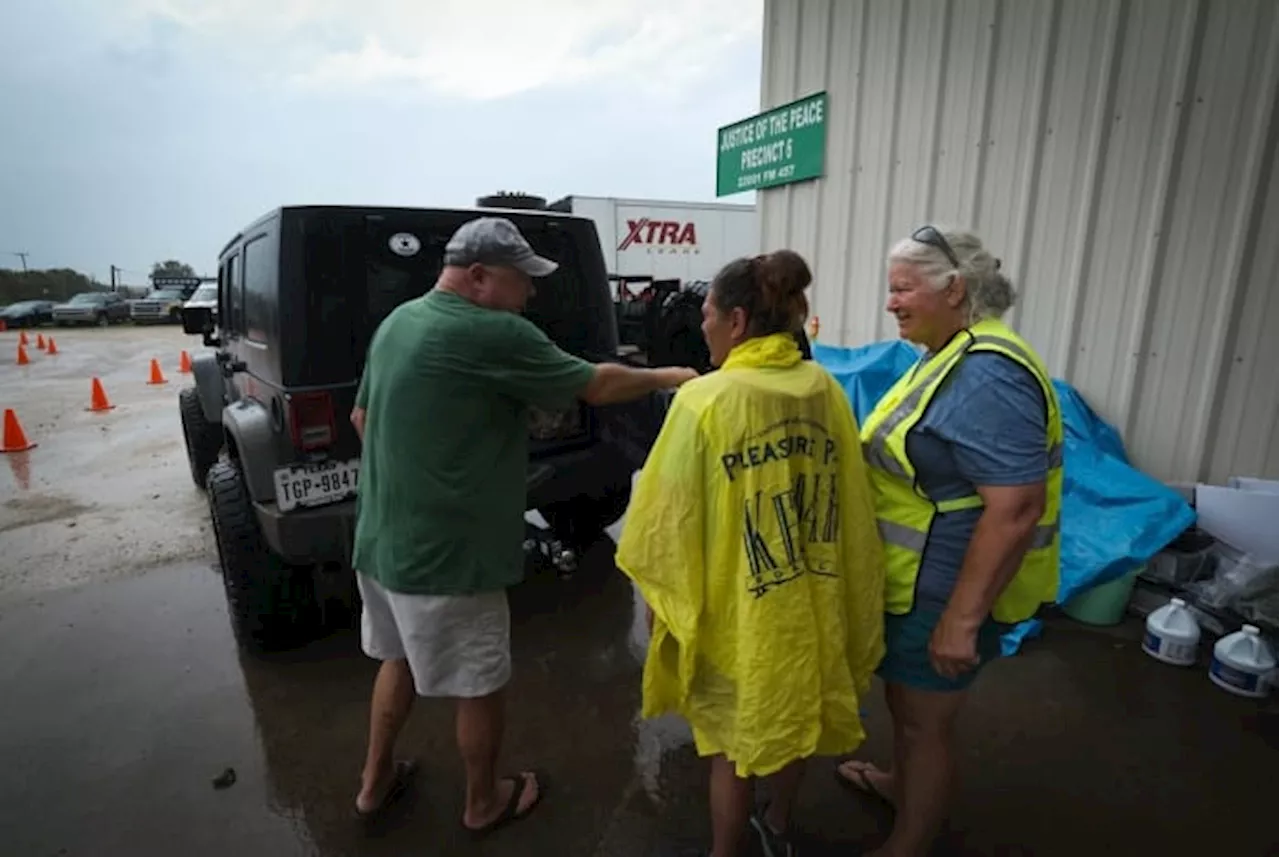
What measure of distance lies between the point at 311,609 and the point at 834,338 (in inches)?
A: 154

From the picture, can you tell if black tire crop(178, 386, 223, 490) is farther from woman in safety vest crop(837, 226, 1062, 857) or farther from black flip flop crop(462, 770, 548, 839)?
woman in safety vest crop(837, 226, 1062, 857)

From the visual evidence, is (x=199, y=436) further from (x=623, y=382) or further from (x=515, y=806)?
(x=623, y=382)

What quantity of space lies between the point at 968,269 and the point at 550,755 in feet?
7.13

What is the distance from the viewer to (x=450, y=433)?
180 cm

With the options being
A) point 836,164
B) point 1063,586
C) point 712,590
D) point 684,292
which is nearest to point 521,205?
point 684,292

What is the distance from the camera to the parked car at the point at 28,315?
23672 millimetres

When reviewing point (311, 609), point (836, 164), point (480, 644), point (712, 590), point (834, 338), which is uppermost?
point (836, 164)

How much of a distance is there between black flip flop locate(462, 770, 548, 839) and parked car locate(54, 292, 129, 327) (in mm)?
31427

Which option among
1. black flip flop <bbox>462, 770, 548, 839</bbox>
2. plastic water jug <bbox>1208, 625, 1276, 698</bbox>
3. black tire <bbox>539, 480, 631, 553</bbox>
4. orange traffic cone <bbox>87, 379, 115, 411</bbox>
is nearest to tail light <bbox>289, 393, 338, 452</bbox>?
black flip flop <bbox>462, 770, 548, 839</bbox>

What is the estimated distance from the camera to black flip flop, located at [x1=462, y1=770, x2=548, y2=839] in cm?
210

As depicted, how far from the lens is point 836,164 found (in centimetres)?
482

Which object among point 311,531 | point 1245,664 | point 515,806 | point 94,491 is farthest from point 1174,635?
point 94,491

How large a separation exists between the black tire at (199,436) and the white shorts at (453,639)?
4.61m

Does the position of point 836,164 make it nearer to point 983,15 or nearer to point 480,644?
point 983,15
